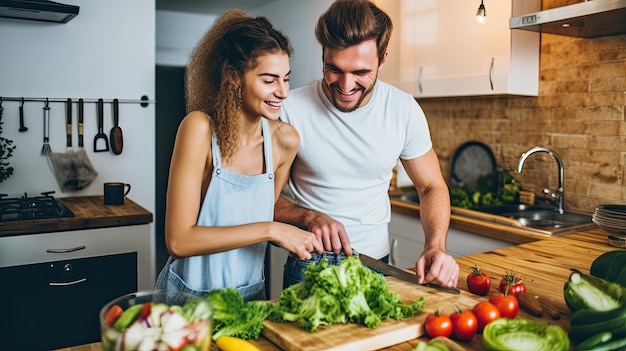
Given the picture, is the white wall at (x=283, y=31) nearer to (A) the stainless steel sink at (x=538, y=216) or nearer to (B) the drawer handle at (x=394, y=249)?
(B) the drawer handle at (x=394, y=249)

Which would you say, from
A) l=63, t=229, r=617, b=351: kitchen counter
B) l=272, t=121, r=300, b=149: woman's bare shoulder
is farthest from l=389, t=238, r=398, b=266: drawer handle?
l=272, t=121, r=300, b=149: woman's bare shoulder

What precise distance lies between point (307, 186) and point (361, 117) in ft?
0.95

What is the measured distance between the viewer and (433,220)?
5.92 feet

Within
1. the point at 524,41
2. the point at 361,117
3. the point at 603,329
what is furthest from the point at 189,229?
the point at 524,41

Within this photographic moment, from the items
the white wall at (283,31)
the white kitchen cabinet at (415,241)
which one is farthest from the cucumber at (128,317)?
the white wall at (283,31)

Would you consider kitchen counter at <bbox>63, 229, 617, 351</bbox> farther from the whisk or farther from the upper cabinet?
the whisk

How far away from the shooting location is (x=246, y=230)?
54.7 inches

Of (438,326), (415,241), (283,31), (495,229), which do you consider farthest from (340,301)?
(283,31)

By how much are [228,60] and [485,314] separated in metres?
0.87

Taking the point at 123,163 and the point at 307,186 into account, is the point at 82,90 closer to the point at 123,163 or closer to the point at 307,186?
the point at 123,163

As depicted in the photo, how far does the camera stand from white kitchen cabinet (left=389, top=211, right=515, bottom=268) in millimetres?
2625

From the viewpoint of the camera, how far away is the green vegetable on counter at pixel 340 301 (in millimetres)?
1126

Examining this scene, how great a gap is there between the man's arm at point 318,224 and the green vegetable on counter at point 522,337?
44 cm

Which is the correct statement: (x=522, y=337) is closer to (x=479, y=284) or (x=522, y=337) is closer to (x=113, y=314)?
(x=479, y=284)
